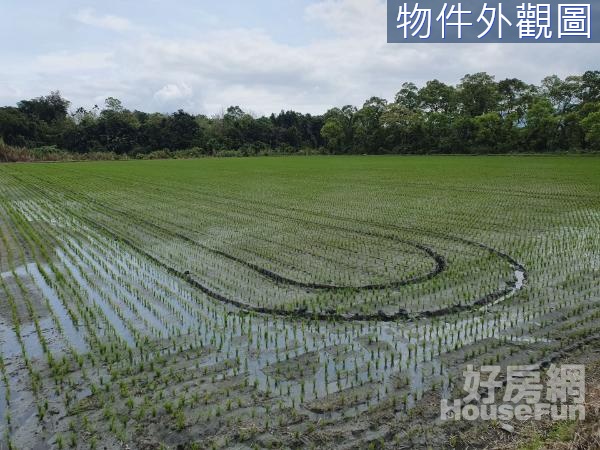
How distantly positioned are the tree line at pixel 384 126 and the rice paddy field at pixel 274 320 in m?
34.9

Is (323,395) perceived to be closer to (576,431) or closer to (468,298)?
(576,431)

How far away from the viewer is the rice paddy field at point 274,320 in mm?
4117

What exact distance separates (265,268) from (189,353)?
343cm

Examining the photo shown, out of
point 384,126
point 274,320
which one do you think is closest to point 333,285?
point 274,320

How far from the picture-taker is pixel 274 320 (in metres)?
6.26

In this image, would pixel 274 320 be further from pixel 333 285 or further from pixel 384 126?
pixel 384 126

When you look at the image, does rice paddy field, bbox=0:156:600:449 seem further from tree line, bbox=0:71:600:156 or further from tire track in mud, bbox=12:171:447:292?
tree line, bbox=0:71:600:156

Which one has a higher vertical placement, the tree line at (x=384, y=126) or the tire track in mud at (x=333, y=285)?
the tree line at (x=384, y=126)

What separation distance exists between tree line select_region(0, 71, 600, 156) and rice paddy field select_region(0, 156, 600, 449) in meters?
34.9

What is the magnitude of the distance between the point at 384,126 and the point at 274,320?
54.9 metres

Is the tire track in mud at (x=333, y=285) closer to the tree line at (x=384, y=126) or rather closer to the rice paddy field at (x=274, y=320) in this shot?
the rice paddy field at (x=274, y=320)

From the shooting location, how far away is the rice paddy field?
4.12 metres

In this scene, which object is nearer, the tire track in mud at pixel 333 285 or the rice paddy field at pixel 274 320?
the rice paddy field at pixel 274 320

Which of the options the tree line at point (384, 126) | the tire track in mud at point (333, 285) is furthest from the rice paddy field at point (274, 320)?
the tree line at point (384, 126)
